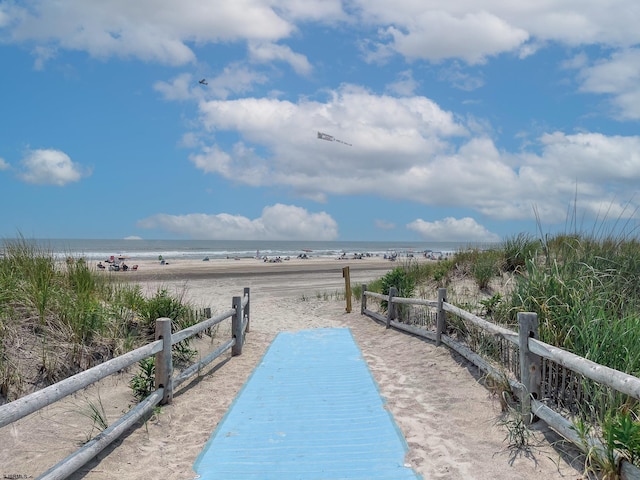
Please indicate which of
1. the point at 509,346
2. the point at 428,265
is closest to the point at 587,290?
the point at 509,346

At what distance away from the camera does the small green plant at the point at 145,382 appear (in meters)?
6.18

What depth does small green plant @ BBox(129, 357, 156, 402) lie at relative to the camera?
618 cm

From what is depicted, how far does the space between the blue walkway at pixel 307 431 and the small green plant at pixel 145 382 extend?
1.00 meters

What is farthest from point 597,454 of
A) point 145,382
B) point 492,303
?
point 492,303

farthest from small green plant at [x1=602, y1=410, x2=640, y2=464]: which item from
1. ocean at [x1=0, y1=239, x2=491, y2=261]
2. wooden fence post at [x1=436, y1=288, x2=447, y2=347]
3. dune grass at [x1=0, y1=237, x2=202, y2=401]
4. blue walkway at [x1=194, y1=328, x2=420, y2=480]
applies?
ocean at [x1=0, y1=239, x2=491, y2=261]

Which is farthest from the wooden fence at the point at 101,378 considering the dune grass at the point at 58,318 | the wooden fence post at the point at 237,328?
the wooden fence post at the point at 237,328

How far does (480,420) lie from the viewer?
570 centimetres

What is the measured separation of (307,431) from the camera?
5.44m

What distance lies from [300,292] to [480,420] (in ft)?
48.9

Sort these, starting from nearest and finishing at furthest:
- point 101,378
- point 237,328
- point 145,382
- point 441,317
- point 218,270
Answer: point 101,378
point 145,382
point 441,317
point 237,328
point 218,270

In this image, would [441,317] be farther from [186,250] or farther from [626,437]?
[186,250]

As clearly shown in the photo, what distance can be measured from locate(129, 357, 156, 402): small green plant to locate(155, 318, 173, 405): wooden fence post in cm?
17

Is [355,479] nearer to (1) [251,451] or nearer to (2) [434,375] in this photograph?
(1) [251,451]

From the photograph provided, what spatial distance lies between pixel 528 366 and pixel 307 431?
2290 millimetres
